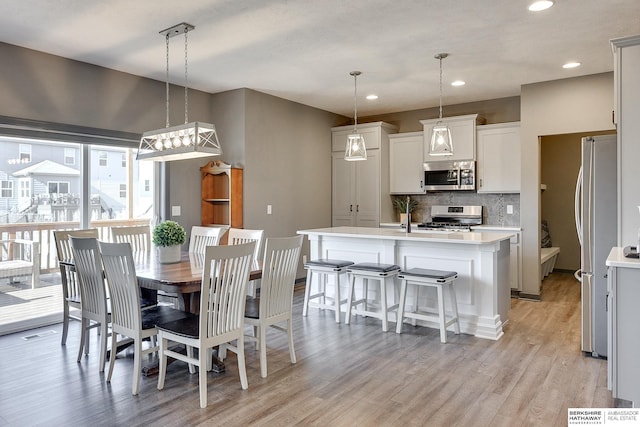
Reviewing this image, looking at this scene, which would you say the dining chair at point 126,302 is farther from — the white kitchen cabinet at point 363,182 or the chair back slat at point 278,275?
the white kitchen cabinet at point 363,182

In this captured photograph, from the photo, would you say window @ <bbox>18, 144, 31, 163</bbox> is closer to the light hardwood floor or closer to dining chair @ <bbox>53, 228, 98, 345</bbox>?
dining chair @ <bbox>53, 228, 98, 345</bbox>

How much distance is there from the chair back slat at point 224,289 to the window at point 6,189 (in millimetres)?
2762

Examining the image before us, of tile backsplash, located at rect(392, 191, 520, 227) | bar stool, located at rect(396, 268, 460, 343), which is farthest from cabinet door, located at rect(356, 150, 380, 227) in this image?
bar stool, located at rect(396, 268, 460, 343)

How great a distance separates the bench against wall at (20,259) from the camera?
4156 millimetres

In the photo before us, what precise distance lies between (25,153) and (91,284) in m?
2.00

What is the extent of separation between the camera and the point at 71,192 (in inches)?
181

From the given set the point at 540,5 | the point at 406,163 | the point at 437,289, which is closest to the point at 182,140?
the point at 437,289

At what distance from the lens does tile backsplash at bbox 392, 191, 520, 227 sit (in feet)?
20.0

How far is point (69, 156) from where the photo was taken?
4.55 meters

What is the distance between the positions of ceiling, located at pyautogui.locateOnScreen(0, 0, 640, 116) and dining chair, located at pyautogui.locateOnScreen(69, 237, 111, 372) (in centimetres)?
176

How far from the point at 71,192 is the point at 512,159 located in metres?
5.35

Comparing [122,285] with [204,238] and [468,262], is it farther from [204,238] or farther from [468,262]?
[468,262]

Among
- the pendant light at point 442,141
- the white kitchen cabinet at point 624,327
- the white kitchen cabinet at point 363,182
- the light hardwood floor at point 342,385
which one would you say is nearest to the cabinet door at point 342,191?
the white kitchen cabinet at point 363,182

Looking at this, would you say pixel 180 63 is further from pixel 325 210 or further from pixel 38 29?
pixel 325 210
